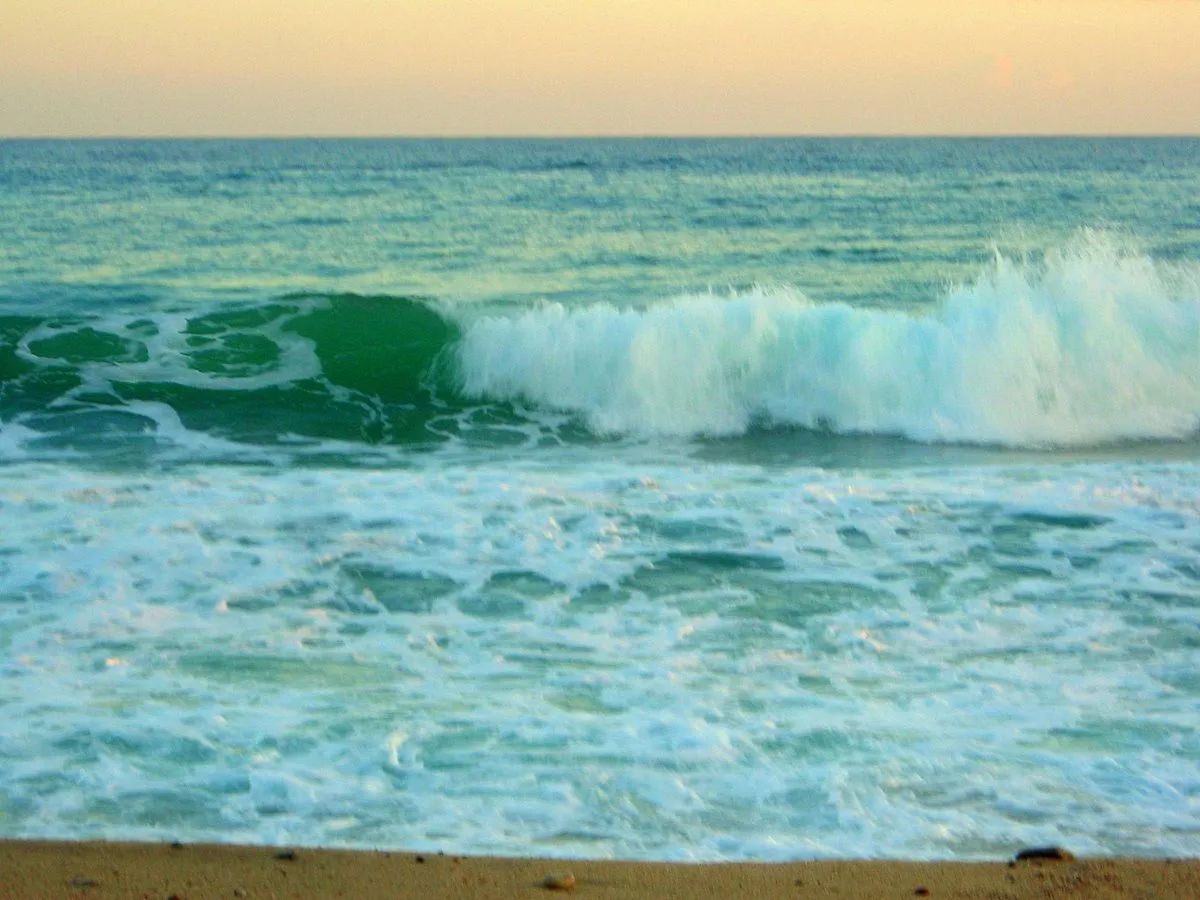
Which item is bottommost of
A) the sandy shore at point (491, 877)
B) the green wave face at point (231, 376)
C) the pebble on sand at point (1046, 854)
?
the green wave face at point (231, 376)

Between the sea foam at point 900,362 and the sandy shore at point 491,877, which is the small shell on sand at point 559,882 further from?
the sea foam at point 900,362

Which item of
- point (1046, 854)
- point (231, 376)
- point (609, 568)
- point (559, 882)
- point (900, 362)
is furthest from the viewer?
point (231, 376)

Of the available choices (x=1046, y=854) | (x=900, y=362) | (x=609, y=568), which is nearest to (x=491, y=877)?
(x=1046, y=854)

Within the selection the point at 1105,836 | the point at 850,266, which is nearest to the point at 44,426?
the point at 1105,836

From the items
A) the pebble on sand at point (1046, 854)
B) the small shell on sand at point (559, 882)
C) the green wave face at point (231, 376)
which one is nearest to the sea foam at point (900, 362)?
the green wave face at point (231, 376)

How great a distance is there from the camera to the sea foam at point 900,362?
437 inches

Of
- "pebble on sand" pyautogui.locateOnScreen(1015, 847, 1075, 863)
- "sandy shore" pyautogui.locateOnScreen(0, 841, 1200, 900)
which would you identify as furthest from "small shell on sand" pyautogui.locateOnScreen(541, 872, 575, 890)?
"pebble on sand" pyautogui.locateOnScreen(1015, 847, 1075, 863)

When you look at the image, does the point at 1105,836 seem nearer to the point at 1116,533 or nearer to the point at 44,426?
the point at 1116,533

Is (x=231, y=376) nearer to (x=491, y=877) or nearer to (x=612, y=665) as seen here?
(x=612, y=665)

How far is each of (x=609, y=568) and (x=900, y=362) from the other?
264 inches

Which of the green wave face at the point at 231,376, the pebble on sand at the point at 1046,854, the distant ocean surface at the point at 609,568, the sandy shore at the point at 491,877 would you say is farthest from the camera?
the green wave face at the point at 231,376

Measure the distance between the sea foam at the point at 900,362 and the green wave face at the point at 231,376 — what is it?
0.98m

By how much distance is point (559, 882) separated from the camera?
3.37 metres

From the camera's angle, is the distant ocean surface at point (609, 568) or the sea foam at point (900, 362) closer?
the distant ocean surface at point (609, 568)
